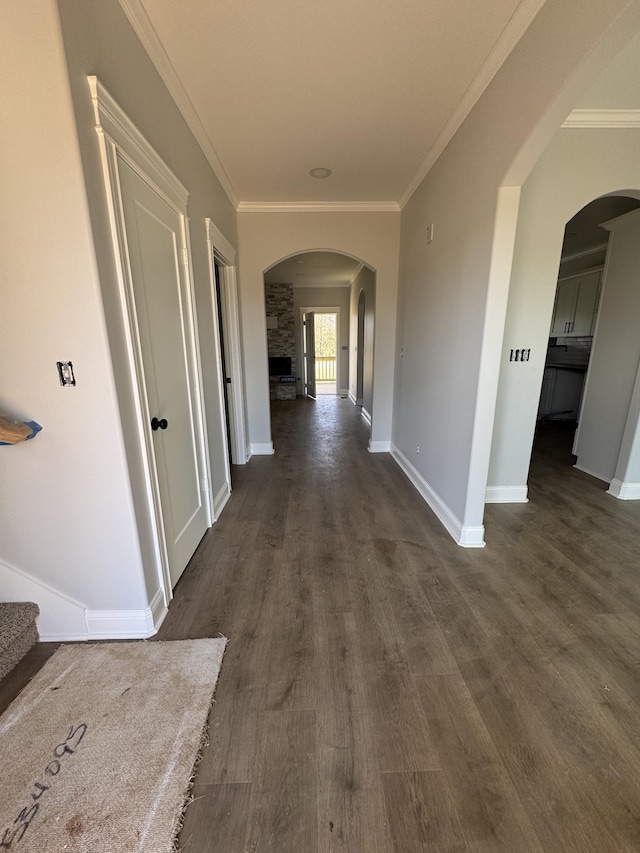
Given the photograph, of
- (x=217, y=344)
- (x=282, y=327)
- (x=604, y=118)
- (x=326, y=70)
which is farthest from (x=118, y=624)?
(x=282, y=327)

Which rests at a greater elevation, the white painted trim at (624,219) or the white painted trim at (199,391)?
the white painted trim at (624,219)

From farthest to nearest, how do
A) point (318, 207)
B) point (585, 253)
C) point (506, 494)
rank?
point (585, 253) → point (318, 207) → point (506, 494)

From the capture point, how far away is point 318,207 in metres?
3.74

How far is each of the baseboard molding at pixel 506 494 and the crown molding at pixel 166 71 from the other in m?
3.45

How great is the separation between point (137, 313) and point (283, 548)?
1.64 meters

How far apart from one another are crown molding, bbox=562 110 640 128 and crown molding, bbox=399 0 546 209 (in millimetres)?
730

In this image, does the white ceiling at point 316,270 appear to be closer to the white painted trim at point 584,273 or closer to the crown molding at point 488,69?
the crown molding at point 488,69

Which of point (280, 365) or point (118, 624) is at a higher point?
point (280, 365)

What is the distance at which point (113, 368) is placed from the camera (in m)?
1.38

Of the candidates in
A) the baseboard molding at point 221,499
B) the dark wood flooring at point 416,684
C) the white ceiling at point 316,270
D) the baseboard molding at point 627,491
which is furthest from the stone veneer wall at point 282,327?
the baseboard molding at point 627,491

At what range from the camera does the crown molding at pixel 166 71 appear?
1.53 meters

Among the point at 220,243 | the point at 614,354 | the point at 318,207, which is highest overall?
the point at 318,207

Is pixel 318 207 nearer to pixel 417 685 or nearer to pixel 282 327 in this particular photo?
pixel 417 685

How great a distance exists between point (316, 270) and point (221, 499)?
571 cm
